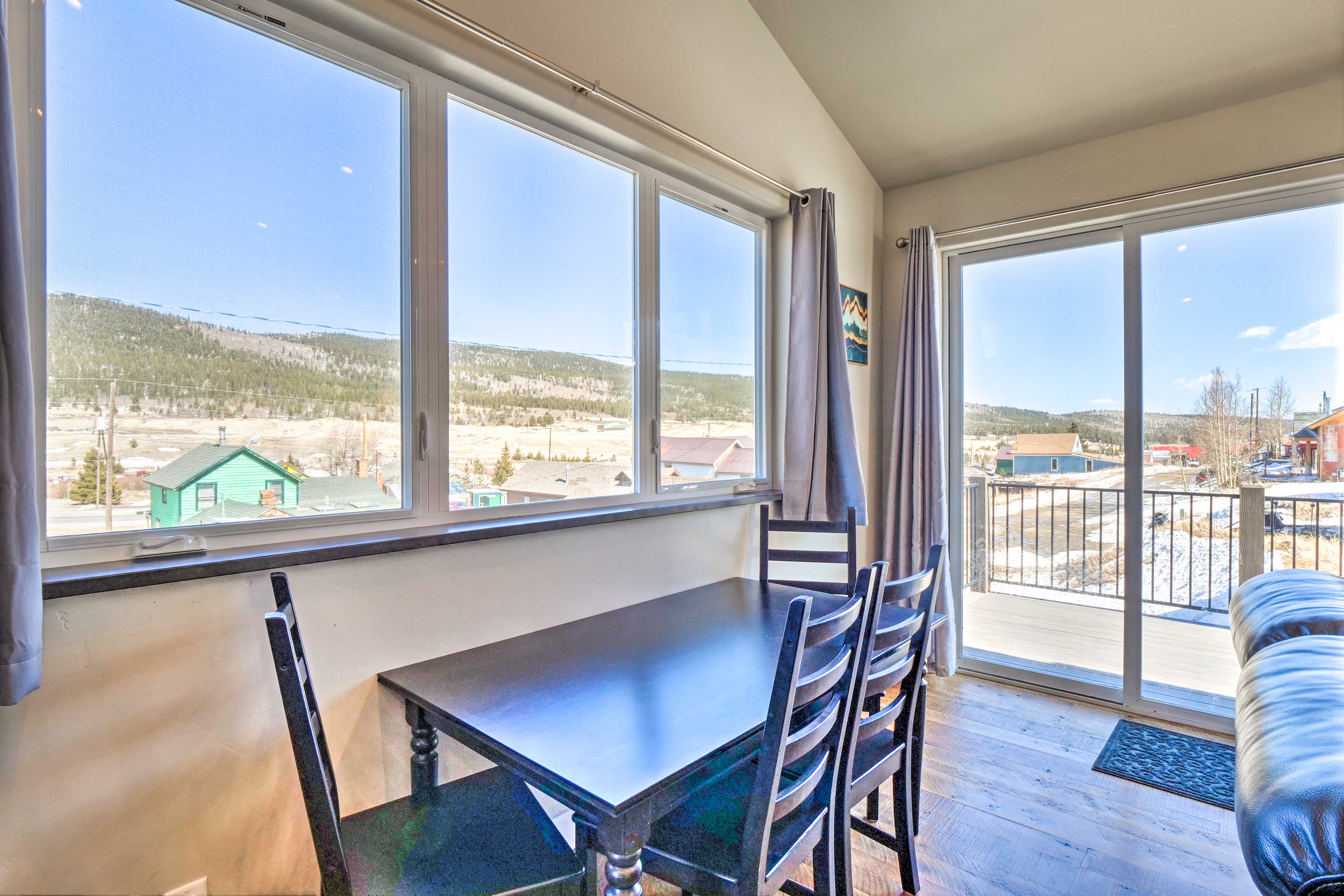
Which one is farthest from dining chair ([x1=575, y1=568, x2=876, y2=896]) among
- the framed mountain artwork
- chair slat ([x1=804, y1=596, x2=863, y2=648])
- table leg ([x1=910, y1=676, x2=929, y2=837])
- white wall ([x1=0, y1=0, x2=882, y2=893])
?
the framed mountain artwork

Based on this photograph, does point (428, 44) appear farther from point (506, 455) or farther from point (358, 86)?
point (506, 455)

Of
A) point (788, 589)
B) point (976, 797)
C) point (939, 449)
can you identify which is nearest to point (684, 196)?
point (788, 589)

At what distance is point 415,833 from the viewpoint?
127cm

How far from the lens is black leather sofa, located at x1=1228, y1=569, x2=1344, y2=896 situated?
74cm

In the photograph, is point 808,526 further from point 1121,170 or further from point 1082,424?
point 1121,170

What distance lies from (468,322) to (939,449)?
2.41 metres

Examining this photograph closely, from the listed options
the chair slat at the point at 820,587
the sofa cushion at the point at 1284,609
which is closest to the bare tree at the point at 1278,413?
the sofa cushion at the point at 1284,609

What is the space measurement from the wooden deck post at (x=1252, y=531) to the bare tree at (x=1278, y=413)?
0.17m

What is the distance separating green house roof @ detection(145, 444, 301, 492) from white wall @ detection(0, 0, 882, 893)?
22cm

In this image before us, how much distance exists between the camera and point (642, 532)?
2221 millimetres

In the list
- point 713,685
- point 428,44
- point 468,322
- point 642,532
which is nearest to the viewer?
point 713,685

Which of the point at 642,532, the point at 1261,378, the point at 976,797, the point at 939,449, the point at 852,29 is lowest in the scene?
the point at 976,797

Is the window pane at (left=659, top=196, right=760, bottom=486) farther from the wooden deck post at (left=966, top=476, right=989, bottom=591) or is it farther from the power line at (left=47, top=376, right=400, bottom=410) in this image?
the wooden deck post at (left=966, top=476, right=989, bottom=591)

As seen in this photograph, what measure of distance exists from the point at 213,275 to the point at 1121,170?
3452 millimetres
